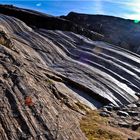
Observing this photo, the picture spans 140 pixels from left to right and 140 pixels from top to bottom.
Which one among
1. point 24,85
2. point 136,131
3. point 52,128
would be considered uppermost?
point 24,85

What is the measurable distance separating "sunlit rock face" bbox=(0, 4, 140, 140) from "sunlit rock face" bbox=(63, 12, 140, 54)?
25.3ft

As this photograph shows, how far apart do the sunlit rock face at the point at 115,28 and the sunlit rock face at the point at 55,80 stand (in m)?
7.71

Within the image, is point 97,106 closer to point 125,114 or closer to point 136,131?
point 125,114

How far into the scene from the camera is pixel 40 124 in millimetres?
15734

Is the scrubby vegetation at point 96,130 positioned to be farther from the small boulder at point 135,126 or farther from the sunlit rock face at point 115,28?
the sunlit rock face at point 115,28

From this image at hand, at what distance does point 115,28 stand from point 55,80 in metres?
23.5

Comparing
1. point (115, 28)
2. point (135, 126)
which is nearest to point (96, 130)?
point (135, 126)

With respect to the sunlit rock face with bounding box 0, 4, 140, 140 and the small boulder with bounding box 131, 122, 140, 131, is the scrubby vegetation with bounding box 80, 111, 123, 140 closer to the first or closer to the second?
the sunlit rock face with bounding box 0, 4, 140, 140

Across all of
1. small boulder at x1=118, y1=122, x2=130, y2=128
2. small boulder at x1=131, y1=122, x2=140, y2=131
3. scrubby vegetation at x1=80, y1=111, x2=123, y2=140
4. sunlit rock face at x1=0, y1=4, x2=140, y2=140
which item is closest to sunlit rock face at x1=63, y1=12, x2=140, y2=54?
sunlit rock face at x1=0, y1=4, x2=140, y2=140

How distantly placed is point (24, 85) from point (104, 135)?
14.1 feet

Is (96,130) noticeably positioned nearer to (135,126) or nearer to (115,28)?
(135,126)

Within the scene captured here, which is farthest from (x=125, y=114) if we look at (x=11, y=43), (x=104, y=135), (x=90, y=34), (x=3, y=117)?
(x=90, y=34)

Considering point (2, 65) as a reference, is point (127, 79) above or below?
below

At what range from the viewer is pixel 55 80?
977 inches
